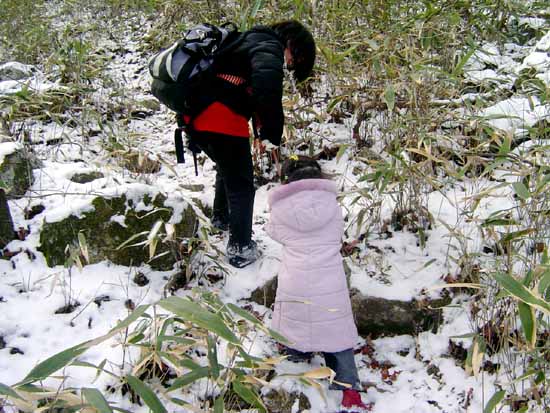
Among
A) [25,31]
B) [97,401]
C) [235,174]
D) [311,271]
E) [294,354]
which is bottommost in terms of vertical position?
[294,354]

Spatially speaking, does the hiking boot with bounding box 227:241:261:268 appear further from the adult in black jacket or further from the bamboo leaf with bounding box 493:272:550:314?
the bamboo leaf with bounding box 493:272:550:314

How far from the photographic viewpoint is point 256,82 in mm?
2252

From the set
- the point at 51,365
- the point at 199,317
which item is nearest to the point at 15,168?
the point at 51,365

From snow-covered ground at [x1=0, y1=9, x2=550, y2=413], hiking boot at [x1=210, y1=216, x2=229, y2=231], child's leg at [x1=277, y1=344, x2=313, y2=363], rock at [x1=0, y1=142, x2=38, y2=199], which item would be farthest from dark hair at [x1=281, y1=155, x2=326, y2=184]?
rock at [x1=0, y1=142, x2=38, y2=199]

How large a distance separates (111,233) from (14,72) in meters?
3.38

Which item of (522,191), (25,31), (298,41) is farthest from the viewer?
(25,31)

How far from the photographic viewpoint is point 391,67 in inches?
124

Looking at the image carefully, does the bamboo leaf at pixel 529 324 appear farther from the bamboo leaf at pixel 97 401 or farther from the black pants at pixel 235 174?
the black pants at pixel 235 174

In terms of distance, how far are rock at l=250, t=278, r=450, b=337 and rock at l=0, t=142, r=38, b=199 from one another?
64.6 inches

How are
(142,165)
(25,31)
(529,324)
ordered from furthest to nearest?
(25,31), (142,165), (529,324)

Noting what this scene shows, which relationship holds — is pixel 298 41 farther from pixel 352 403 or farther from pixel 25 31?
pixel 25 31

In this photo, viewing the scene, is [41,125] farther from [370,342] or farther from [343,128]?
[370,342]

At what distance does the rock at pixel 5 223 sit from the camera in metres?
2.43

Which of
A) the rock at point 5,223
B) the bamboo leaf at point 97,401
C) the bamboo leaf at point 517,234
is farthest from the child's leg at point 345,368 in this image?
the rock at point 5,223
